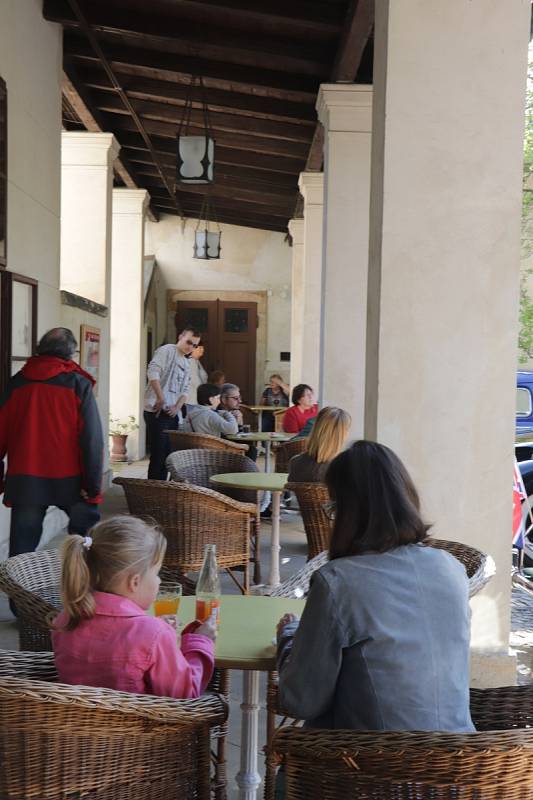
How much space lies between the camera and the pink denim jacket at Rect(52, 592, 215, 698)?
191cm

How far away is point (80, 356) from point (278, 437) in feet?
6.04

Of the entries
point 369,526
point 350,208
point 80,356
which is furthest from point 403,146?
point 80,356

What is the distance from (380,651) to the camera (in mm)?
1796

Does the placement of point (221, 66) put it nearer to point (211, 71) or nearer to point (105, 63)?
point (211, 71)

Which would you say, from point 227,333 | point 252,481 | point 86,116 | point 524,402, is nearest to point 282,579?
point 252,481

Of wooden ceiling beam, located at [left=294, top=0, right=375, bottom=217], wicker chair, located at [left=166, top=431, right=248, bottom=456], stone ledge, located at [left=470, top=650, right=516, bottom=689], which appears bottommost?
stone ledge, located at [left=470, top=650, right=516, bottom=689]

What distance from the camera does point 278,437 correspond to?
8.55 m

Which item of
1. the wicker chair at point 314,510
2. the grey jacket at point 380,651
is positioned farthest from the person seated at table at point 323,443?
the grey jacket at point 380,651

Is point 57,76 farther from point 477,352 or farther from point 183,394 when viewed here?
point 477,352

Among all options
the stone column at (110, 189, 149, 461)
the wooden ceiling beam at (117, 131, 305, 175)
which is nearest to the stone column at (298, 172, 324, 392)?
the wooden ceiling beam at (117, 131, 305, 175)

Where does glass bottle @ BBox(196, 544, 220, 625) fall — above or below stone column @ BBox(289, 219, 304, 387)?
below

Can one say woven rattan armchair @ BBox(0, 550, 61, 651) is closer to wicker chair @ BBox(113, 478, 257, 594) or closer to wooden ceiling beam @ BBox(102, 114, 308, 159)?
wicker chair @ BBox(113, 478, 257, 594)

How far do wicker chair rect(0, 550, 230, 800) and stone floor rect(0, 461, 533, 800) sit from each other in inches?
21.2

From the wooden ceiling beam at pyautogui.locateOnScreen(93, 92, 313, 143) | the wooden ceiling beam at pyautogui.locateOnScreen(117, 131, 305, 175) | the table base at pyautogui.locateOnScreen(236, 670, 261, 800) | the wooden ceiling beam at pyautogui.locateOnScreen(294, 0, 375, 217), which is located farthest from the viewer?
the wooden ceiling beam at pyautogui.locateOnScreen(117, 131, 305, 175)
